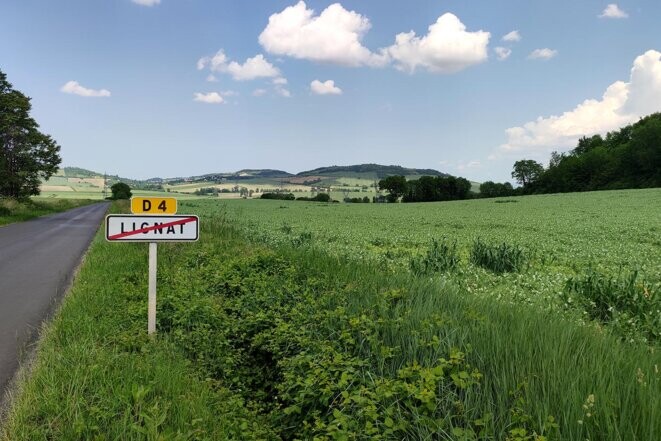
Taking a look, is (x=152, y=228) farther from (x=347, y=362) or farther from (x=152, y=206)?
(x=347, y=362)

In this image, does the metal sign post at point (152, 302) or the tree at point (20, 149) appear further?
the tree at point (20, 149)

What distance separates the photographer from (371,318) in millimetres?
4211

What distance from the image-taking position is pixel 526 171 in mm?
129250

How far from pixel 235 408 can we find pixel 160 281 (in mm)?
4659

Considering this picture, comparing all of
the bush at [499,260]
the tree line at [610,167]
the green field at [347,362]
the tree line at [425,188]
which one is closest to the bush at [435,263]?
the bush at [499,260]

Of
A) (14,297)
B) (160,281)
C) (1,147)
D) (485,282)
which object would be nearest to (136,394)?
(160,281)

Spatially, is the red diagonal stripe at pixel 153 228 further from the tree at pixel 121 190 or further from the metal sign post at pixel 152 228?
the tree at pixel 121 190

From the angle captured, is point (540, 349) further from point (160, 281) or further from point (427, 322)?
point (160, 281)

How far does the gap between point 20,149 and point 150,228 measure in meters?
39.3

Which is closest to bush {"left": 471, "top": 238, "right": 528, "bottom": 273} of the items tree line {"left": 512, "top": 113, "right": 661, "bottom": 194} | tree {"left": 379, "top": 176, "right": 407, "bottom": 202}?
tree line {"left": 512, "top": 113, "right": 661, "bottom": 194}

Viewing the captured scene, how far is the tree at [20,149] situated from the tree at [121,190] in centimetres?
7030

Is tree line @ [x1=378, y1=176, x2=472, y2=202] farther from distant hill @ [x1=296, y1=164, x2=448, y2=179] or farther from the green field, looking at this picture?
the green field

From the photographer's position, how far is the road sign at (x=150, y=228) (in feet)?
16.7

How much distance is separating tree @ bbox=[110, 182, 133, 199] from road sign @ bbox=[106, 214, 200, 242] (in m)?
109
